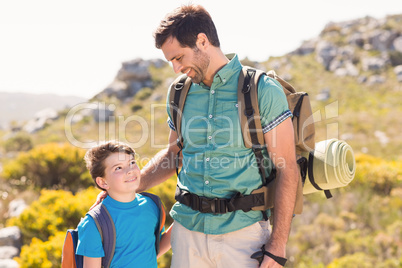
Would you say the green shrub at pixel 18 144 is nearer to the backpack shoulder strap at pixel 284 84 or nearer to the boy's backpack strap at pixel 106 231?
the boy's backpack strap at pixel 106 231

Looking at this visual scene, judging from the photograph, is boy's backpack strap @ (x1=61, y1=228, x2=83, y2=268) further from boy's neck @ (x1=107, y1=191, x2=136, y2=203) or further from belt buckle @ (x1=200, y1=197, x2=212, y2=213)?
belt buckle @ (x1=200, y1=197, x2=212, y2=213)

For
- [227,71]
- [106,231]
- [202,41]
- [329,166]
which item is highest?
[202,41]

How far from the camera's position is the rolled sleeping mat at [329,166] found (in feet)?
6.15

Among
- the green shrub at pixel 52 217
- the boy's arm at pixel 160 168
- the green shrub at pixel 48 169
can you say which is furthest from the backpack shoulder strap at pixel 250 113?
the green shrub at pixel 48 169

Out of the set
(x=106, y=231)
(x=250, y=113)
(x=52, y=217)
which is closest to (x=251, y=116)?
(x=250, y=113)

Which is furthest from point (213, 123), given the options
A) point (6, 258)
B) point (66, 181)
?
point (66, 181)

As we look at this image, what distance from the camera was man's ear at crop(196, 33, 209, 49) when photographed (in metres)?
1.96

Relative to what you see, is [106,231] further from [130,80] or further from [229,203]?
[130,80]

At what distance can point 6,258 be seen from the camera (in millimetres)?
4746

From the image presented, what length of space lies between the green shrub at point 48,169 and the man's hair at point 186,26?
608 cm

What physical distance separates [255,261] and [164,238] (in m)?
0.63

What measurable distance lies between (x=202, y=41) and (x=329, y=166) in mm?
969

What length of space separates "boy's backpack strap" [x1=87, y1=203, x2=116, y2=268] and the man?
401mm

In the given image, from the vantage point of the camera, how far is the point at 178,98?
212cm
